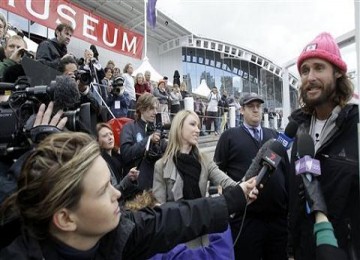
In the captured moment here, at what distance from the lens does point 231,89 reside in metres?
32.9

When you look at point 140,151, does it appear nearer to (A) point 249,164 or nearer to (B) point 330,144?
(A) point 249,164

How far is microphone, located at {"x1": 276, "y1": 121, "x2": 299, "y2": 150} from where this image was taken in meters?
2.07

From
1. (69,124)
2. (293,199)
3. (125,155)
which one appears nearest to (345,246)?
(293,199)

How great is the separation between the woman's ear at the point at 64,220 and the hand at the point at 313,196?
0.91 meters

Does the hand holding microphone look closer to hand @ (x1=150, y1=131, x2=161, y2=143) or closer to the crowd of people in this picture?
the crowd of people

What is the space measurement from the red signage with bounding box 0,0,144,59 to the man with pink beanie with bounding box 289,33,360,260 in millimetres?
9182

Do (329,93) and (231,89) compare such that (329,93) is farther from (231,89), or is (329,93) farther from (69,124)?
(231,89)

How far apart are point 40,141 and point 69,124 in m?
0.17

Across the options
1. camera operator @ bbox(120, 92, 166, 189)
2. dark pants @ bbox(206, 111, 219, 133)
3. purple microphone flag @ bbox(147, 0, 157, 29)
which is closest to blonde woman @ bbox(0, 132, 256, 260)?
camera operator @ bbox(120, 92, 166, 189)

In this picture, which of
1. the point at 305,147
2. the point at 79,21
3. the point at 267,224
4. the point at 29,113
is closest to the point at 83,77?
the point at 29,113

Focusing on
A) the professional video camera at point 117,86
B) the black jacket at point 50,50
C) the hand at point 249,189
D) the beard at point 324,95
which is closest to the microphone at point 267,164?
the hand at point 249,189

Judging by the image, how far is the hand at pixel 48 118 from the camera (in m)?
1.52

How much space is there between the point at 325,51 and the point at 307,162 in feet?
2.19

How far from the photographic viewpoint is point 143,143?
3.59 metres
